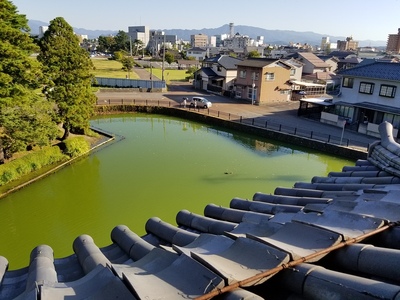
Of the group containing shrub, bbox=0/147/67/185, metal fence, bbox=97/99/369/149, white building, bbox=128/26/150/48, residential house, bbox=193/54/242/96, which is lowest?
shrub, bbox=0/147/67/185

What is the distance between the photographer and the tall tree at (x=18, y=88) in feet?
44.3

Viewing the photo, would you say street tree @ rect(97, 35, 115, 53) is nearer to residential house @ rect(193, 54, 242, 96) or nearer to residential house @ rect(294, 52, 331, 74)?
residential house @ rect(294, 52, 331, 74)

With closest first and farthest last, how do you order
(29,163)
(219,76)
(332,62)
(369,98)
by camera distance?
(29,163), (369,98), (219,76), (332,62)

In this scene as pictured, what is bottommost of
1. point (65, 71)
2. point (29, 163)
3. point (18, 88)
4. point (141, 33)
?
point (29, 163)

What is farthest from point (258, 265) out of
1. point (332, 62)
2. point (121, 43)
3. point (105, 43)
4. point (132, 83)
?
point (105, 43)

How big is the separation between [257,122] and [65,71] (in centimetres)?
1427

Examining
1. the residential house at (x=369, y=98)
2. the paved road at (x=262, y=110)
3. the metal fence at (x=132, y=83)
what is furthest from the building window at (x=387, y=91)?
the metal fence at (x=132, y=83)

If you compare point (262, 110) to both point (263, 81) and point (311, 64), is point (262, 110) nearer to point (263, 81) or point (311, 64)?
point (263, 81)

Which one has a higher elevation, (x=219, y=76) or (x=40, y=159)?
(x=219, y=76)

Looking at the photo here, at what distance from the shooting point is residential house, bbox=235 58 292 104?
3153 centimetres

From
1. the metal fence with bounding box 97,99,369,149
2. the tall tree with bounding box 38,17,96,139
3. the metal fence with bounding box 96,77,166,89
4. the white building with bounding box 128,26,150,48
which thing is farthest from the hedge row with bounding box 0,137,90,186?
the white building with bounding box 128,26,150,48

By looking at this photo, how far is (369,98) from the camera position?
2403 cm

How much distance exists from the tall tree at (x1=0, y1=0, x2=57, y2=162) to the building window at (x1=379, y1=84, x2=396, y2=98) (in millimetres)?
22017

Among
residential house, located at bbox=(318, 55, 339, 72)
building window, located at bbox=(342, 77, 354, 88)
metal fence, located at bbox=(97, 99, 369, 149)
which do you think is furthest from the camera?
residential house, located at bbox=(318, 55, 339, 72)
